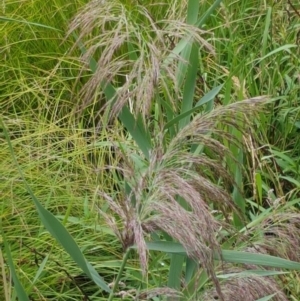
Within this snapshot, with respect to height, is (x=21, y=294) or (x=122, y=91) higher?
(x=122, y=91)

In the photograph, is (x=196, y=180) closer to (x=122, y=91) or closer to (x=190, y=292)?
(x=122, y=91)

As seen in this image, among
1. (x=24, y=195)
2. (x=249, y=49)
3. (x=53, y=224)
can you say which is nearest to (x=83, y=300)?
(x=24, y=195)

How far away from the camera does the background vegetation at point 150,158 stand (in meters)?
1.22

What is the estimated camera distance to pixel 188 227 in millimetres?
1100

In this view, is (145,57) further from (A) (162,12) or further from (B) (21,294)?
(A) (162,12)

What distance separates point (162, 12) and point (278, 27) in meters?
0.49

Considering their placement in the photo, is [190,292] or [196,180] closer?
[196,180]

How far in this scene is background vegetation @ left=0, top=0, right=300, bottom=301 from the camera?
122 cm

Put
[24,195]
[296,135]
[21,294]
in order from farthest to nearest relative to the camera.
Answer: [296,135]
[24,195]
[21,294]

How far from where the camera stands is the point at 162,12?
321cm

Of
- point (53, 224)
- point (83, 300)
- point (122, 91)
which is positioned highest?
point (122, 91)

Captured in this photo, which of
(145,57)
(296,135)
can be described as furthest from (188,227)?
(296,135)

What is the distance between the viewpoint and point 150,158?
124 cm

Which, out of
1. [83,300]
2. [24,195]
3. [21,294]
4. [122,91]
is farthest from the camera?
[24,195]
